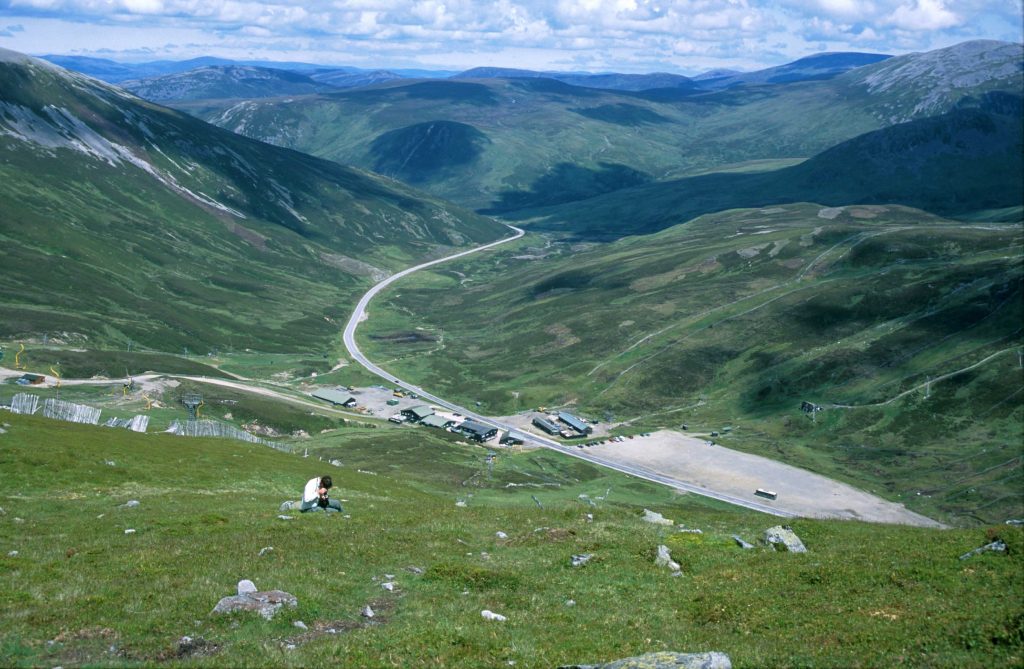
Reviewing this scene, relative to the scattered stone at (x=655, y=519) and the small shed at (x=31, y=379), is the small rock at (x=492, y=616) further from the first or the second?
the small shed at (x=31, y=379)

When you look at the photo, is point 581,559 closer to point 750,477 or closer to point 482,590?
point 482,590

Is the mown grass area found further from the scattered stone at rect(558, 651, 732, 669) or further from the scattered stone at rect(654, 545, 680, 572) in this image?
the scattered stone at rect(558, 651, 732, 669)

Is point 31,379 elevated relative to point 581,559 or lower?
lower

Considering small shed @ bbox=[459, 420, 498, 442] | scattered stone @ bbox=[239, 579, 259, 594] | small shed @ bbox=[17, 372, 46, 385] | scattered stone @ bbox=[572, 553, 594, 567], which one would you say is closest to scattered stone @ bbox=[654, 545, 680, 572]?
scattered stone @ bbox=[572, 553, 594, 567]

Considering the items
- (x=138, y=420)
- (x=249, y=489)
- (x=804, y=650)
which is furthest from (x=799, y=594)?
(x=138, y=420)

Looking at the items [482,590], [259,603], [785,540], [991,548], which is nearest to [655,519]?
[785,540]

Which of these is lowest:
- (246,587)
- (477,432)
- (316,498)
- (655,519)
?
(477,432)
